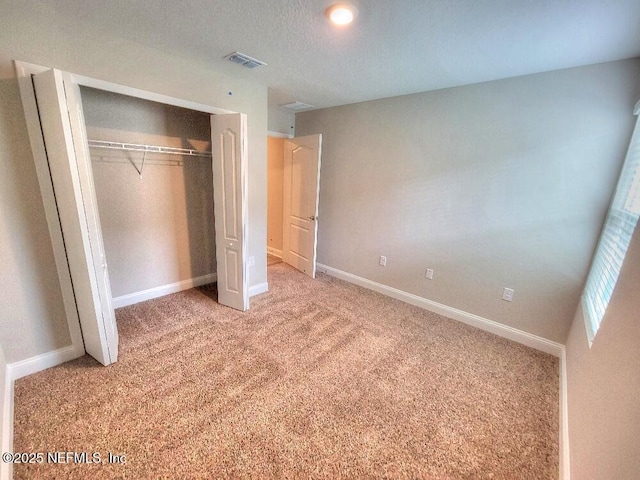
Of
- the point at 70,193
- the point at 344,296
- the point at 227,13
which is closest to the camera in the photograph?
the point at 227,13

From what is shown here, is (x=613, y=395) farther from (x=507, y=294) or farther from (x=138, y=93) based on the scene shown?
(x=138, y=93)

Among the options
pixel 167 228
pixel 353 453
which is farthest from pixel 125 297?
pixel 353 453

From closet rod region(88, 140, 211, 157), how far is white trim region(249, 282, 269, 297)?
1752mm

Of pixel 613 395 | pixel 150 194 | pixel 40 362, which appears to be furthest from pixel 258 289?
pixel 613 395

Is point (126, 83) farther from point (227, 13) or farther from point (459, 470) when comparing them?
point (459, 470)

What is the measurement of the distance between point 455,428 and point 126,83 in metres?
3.42

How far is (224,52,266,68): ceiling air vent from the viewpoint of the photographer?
2.16 metres

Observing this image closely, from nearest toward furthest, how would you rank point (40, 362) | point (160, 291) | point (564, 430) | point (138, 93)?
point (564, 430) < point (40, 362) < point (138, 93) < point (160, 291)

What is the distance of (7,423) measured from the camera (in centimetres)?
149

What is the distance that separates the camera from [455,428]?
5.52 feet

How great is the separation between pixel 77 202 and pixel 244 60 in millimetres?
1677

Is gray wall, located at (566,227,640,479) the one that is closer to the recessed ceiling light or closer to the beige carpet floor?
the beige carpet floor

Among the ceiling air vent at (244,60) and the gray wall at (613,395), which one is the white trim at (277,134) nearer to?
the ceiling air vent at (244,60)

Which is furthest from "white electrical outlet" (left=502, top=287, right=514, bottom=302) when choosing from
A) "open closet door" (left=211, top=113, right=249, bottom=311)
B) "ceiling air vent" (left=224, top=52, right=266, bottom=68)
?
"ceiling air vent" (left=224, top=52, right=266, bottom=68)
